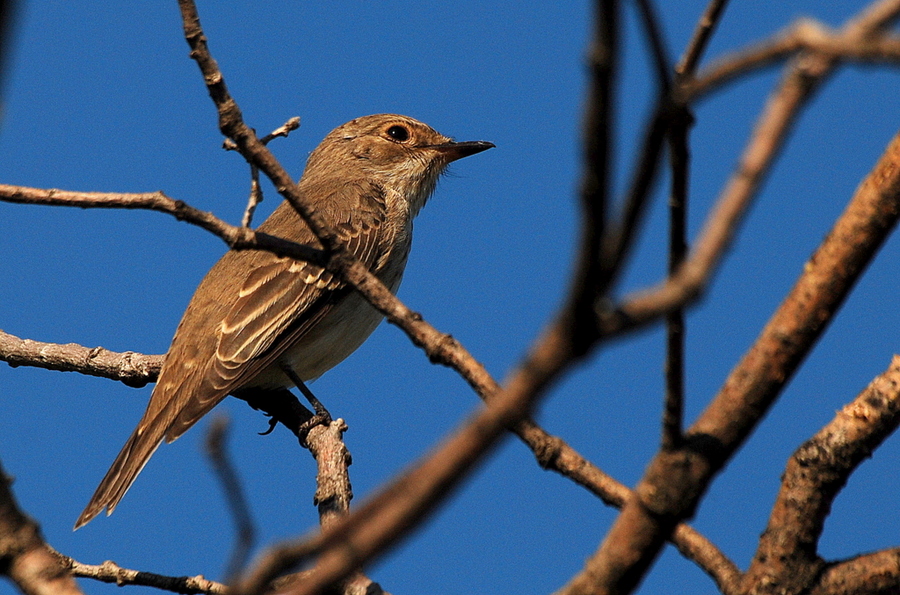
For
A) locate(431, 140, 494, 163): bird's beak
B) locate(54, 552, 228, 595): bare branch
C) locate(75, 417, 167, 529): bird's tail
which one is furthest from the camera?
locate(431, 140, 494, 163): bird's beak

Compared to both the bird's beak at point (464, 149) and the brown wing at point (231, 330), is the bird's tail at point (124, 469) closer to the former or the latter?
the brown wing at point (231, 330)

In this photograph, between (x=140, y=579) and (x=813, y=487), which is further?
(x=140, y=579)

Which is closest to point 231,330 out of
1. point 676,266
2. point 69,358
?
point 69,358

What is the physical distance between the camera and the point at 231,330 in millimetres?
7668

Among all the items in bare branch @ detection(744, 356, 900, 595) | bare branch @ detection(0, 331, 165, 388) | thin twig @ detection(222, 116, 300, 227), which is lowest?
bare branch @ detection(744, 356, 900, 595)

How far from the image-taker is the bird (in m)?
7.23

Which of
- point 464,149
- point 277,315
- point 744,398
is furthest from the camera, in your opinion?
point 464,149

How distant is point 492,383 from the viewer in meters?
3.90

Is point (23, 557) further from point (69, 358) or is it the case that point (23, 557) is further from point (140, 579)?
point (69, 358)

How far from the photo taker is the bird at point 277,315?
723cm

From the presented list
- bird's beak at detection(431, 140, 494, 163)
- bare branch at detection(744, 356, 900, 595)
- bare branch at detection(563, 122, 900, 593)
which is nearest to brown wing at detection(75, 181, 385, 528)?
bird's beak at detection(431, 140, 494, 163)

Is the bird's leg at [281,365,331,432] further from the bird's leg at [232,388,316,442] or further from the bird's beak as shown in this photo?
the bird's beak

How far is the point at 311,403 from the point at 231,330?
814 millimetres

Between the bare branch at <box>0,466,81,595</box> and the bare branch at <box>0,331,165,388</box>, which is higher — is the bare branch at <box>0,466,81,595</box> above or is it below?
below
